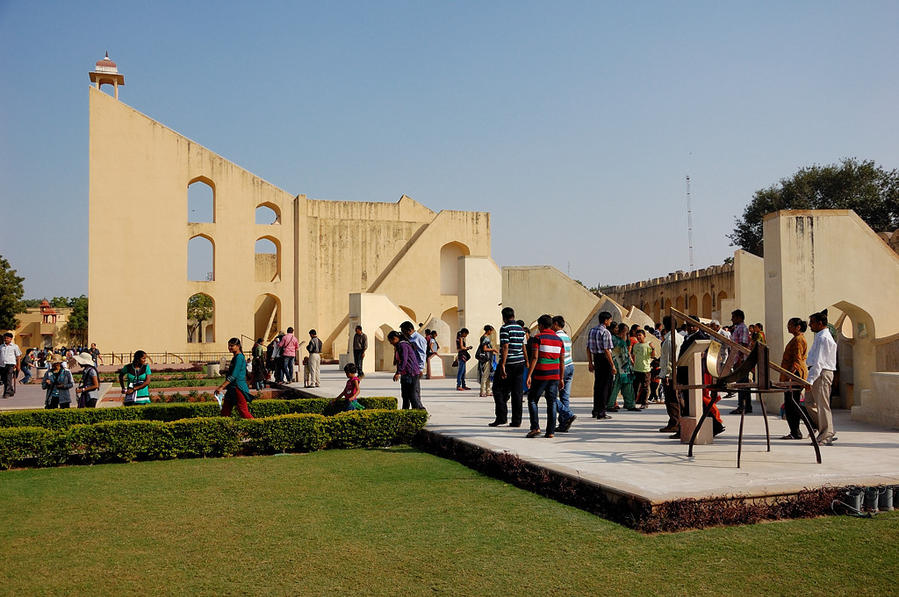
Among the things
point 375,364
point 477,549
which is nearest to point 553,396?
point 477,549

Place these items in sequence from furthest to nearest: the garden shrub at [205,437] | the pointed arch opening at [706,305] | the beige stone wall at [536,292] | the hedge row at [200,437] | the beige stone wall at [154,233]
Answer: the pointed arch opening at [706,305]
the beige stone wall at [154,233]
the beige stone wall at [536,292]
the garden shrub at [205,437]
the hedge row at [200,437]

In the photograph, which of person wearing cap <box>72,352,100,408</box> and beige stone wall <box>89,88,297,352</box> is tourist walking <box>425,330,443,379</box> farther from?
beige stone wall <box>89,88,297,352</box>

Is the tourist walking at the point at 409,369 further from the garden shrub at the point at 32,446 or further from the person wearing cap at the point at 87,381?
the person wearing cap at the point at 87,381

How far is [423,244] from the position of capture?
3203 cm

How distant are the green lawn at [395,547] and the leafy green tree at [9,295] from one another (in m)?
42.1

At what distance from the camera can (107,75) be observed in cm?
3195

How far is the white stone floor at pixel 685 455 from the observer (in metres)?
5.09

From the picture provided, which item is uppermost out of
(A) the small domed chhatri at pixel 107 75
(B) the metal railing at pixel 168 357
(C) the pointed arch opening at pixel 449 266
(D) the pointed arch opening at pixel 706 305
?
(A) the small domed chhatri at pixel 107 75

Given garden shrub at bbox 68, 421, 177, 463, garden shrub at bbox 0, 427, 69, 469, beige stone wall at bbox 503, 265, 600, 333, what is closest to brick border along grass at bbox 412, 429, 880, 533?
garden shrub at bbox 68, 421, 177, 463

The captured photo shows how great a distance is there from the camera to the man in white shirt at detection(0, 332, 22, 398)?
613 inches

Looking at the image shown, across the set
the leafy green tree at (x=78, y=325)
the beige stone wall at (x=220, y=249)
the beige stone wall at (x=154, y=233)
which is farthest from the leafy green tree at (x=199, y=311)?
the beige stone wall at (x=154, y=233)

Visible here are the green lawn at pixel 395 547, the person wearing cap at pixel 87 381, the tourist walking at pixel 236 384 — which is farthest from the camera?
the person wearing cap at pixel 87 381

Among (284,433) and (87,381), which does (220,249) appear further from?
(284,433)

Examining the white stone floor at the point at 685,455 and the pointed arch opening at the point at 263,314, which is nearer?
the white stone floor at the point at 685,455
